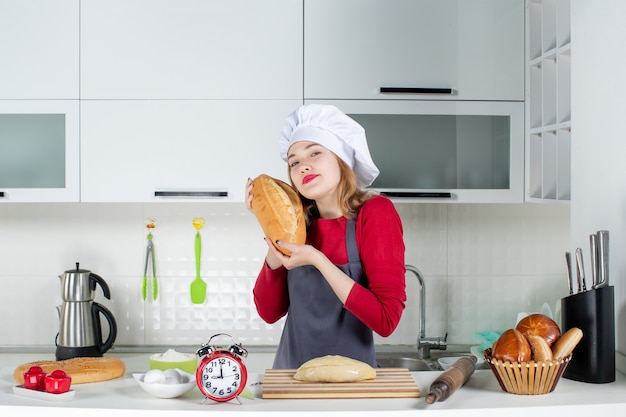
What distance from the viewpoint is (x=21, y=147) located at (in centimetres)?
238

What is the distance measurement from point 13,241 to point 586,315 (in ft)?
6.59

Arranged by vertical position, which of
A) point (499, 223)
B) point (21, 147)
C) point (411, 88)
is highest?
point (411, 88)

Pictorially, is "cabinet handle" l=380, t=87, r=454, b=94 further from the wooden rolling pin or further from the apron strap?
the wooden rolling pin

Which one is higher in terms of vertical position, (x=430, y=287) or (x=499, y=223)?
(x=499, y=223)

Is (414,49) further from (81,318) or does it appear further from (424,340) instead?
(81,318)

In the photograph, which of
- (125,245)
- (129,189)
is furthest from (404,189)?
(125,245)

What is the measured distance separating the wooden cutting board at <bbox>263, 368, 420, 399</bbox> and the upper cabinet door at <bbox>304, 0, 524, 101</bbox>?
1.18m

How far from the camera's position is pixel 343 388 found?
1.29 meters

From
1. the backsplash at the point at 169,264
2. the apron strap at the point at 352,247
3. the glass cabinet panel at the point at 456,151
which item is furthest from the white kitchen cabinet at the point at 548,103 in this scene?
the apron strap at the point at 352,247

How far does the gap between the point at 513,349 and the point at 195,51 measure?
1431 millimetres

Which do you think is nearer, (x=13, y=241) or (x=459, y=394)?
(x=459, y=394)

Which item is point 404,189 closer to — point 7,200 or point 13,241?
point 7,200

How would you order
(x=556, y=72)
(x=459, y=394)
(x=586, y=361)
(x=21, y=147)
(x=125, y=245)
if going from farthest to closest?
1. (x=125, y=245)
2. (x=21, y=147)
3. (x=556, y=72)
4. (x=586, y=361)
5. (x=459, y=394)

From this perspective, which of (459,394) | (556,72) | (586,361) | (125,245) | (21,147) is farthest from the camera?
(125,245)
